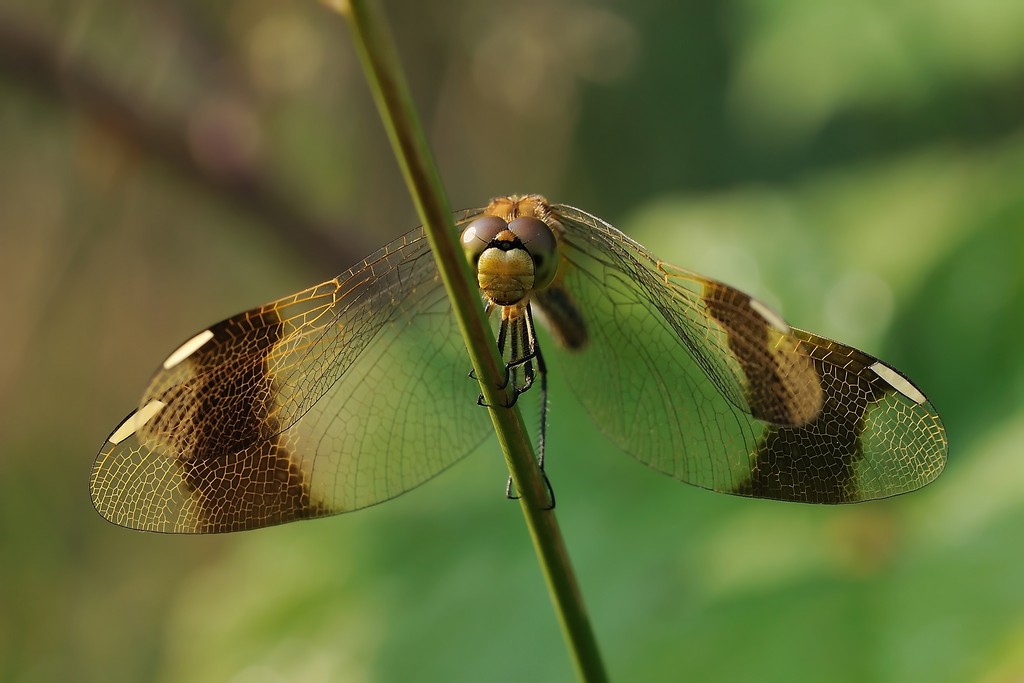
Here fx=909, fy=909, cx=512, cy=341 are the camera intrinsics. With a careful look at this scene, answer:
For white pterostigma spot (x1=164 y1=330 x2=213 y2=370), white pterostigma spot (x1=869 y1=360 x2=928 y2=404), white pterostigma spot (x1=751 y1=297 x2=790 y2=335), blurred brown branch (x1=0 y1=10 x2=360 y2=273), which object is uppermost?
blurred brown branch (x1=0 y1=10 x2=360 y2=273)

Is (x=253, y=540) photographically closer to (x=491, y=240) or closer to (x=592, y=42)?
(x=491, y=240)

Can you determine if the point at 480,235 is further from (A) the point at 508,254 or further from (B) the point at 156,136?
(B) the point at 156,136

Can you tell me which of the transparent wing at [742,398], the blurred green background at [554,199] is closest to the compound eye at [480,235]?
the transparent wing at [742,398]

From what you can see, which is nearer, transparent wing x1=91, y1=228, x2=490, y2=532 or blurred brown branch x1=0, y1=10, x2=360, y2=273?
transparent wing x1=91, y1=228, x2=490, y2=532

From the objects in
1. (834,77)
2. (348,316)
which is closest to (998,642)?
(348,316)

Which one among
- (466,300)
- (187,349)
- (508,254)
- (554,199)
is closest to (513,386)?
(508,254)

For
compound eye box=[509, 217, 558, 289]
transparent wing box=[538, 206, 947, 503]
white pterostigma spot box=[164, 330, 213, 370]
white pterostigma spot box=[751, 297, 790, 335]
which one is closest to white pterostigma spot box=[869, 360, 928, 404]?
transparent wing box=[538, 206, 947, 503]

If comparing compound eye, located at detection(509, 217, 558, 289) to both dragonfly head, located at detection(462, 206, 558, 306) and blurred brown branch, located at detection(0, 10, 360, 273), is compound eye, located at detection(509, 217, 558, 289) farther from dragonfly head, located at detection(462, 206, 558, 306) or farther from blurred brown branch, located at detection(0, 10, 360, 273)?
blurred brown branch, located at detection(0, 10, 360, 273)
